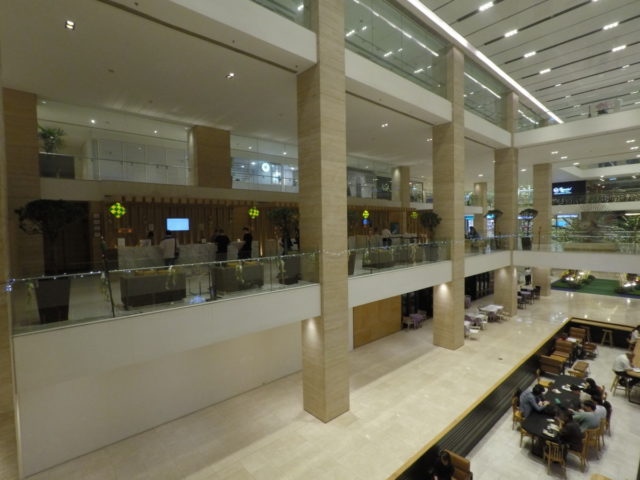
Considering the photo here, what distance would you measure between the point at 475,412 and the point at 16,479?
28.9ft

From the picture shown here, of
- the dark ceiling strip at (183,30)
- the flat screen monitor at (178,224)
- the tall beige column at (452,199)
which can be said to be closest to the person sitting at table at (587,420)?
the tall beige column at (452,199)

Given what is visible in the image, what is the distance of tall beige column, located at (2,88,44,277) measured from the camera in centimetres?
796

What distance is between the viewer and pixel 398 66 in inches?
365

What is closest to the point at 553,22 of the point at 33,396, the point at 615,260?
the point at 615,260

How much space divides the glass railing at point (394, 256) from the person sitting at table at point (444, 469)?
4.08m

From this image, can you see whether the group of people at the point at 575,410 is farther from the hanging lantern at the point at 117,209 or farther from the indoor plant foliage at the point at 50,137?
the indoor plant foliage at the point at 50,137

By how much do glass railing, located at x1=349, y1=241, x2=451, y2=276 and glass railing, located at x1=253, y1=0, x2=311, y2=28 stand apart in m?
5.15

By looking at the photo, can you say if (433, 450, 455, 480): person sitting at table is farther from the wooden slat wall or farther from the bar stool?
the bar stool

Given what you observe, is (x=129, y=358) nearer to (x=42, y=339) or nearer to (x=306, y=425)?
(x=42, y=339)

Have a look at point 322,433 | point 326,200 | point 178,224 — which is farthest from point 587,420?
point 178,224

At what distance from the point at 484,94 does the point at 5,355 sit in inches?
634

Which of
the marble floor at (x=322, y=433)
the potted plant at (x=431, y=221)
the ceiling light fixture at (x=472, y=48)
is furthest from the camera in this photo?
the potted plant at (x=431, y=221)

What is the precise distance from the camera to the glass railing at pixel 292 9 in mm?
6457

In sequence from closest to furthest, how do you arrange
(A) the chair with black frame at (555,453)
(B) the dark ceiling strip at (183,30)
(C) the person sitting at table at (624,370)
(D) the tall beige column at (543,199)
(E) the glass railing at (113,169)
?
(B) the dark ceiling strip at (183,30) → (A) the chair with black frame at (555,453) → (C) the person sitting at table at (624,370) → (E) the glass railing at (113,169) → (D) the tall beige column at (543,199)
